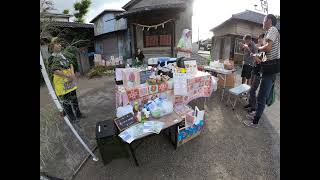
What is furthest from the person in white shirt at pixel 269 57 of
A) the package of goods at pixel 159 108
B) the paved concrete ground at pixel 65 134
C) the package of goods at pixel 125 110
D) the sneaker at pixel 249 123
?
the paved concrete ground at pixel 65 134

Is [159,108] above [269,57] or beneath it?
beneath

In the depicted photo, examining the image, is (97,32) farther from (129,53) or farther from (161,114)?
(161,114)

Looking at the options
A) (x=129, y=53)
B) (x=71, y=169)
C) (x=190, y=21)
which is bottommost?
(x=71, y=169)

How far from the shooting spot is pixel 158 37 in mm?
10047

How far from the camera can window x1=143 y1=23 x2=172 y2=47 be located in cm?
988

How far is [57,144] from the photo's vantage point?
11.6 feet

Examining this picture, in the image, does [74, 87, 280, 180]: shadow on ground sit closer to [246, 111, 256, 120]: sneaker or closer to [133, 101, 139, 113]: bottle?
[246, 111, 256, 120]: sneaker

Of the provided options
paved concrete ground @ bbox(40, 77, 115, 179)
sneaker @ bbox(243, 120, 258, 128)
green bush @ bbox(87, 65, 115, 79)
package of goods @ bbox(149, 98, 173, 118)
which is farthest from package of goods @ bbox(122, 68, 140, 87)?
green bush @ bbox(87, 65, 115, 79)

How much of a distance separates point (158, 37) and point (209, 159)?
323 inches

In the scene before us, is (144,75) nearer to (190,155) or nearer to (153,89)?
(153,89)

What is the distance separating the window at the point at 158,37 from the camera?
32.4ft

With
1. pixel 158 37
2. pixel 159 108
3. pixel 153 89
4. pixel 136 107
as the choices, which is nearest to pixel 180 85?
pixel 153 89
